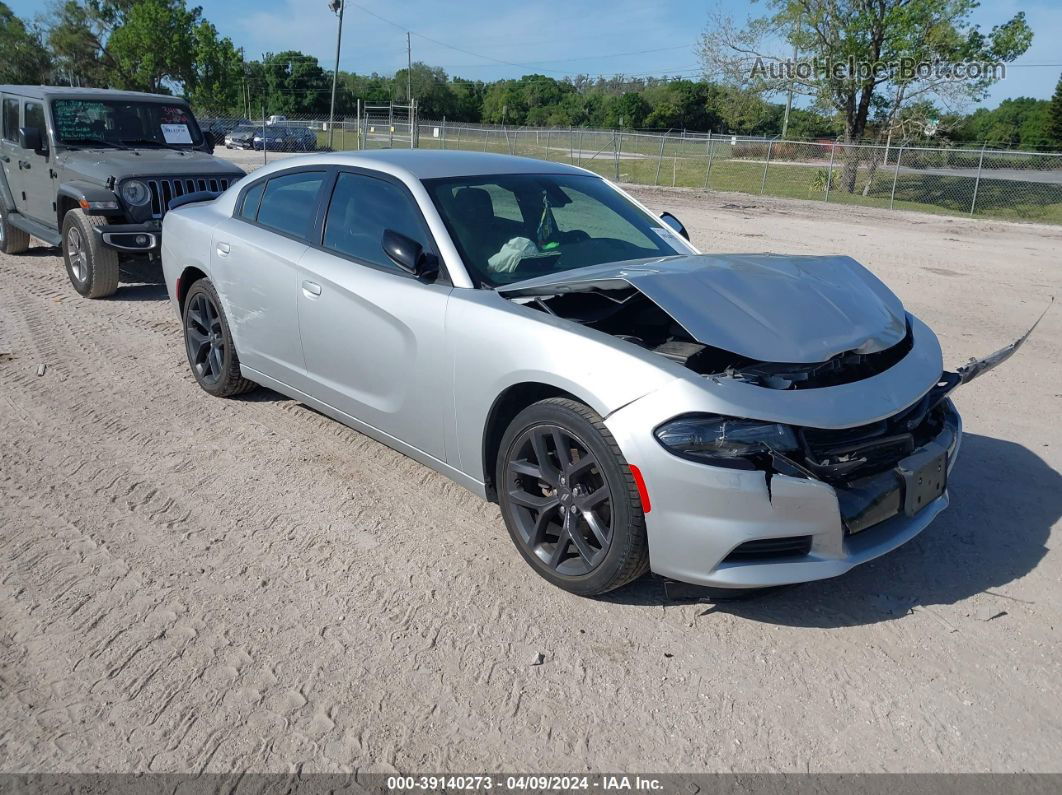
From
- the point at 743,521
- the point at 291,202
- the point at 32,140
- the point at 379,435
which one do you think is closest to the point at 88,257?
the point at 32,140

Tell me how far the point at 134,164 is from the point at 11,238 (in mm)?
3227

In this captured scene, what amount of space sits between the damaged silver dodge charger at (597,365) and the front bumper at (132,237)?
3.61m

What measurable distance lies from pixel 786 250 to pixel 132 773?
42.4 feet

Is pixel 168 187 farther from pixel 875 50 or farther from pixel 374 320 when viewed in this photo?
pixel 875 50

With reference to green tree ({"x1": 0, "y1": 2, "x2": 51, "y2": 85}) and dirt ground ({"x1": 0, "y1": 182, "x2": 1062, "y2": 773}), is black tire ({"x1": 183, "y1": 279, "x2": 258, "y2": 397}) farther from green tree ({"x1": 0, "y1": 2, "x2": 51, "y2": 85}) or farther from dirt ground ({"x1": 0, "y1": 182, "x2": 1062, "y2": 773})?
green tree ({"x1": 0, "y1": 2, "x2": 51, "y2": 85})

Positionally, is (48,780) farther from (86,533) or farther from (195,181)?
(195,181)

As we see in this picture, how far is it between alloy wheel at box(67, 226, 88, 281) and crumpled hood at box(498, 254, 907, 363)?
627 cm

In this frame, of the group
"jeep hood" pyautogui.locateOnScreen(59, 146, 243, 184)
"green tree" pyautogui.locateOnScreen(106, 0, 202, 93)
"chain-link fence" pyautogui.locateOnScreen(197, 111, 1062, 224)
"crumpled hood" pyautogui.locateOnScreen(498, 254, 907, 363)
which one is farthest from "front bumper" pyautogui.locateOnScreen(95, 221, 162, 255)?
"green tree" pyautogui.locateOnScreen(106, 0, 202, 93)

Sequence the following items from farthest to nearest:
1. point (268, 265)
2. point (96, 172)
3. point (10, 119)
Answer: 1. point (10, 119)
2. point (96, 172)
3. point (268, 265)

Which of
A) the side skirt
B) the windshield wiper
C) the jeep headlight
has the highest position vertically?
the windshield wiper

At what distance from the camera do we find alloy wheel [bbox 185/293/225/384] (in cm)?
544

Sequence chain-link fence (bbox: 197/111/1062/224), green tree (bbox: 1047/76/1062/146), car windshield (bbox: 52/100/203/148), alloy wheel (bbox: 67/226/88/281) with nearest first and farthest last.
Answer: alloy wheel (bbox: 67/226/88/281)
car windshield (bbox: 52/100/203/148)
chain-link fence (bbox: 197/111/1062/224)
green tree (bbox: 1047/76/1062/146)

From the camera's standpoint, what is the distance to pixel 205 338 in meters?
5.61

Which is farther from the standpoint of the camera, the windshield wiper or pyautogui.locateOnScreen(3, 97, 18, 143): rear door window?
pyautogui.locateOnScreen(3, 97, 18, 143): rear door window
